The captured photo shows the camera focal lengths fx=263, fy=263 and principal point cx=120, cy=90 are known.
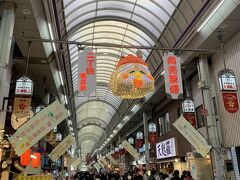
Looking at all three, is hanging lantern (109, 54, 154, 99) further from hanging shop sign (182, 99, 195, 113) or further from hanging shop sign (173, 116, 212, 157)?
hanging shop sign (182, 99, 195, 113)

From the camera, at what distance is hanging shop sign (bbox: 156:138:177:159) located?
1675cm

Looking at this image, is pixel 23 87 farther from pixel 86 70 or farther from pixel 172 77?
pixel 172 77

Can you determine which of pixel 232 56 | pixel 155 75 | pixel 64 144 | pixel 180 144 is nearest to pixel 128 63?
pixel 232 56

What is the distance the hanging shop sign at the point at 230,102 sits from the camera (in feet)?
28.6

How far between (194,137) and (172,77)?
7.31ft

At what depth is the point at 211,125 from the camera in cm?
1074

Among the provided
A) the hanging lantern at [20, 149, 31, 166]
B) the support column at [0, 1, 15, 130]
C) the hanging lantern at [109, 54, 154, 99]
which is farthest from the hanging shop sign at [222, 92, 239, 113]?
the hanging lantern at [20, 149, 31, 166]

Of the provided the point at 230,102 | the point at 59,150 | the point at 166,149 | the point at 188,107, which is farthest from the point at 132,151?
the point at 230,102

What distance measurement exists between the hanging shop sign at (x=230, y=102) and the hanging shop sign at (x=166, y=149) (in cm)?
829

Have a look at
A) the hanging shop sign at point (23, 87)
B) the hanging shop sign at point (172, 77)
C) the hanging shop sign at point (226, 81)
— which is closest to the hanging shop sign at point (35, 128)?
the hanging shop sign at point (23, 87)

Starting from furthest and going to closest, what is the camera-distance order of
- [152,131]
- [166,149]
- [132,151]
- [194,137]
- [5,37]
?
[152,131]
[132,151]
[166,149]
[194,137]
[5,37]

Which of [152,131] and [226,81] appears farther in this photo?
[152,131]

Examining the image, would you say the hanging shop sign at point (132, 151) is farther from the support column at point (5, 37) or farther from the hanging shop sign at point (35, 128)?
the support column at point (5, 37)

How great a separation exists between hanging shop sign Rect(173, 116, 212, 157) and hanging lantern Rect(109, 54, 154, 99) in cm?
202
